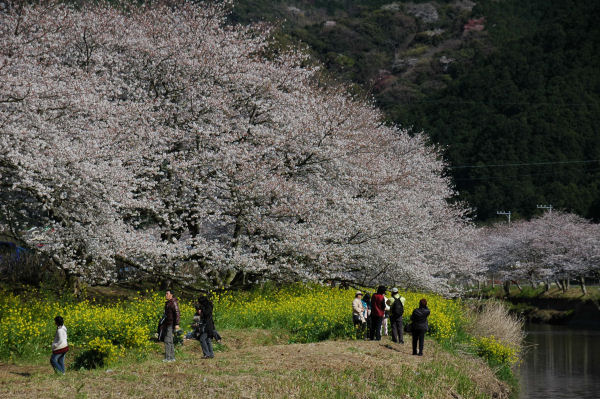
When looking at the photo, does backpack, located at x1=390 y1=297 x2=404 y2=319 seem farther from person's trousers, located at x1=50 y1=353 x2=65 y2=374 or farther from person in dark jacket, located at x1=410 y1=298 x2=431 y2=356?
person's trousers, located at x1=50 y1=353 x2=65 y2=374

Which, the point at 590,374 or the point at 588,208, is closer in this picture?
the point at 590,374

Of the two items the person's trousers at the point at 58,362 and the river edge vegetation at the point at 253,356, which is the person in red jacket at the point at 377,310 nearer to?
the river edge vegetation at the point at 253,356

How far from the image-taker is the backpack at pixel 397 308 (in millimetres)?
18530

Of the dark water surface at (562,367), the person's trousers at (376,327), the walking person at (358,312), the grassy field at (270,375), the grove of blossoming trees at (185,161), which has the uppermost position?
the grove of blossoming trees at (185,161)

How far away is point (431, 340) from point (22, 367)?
447 inches

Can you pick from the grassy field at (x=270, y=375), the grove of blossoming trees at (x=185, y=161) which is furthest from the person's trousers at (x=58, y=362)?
the grove of blossoming trees at (x=185, y=161)

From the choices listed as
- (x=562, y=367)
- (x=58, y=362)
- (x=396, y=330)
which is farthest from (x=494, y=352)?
(x=58, y=362)

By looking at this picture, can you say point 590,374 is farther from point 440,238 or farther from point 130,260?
point 130,260

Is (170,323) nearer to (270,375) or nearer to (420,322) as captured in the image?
(270,375)

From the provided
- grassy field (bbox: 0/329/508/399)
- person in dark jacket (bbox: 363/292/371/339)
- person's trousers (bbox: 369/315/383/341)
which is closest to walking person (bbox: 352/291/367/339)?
person in dark jacket (bbox: 363/292/371/339)

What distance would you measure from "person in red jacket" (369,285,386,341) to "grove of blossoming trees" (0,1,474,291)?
16.9 feet

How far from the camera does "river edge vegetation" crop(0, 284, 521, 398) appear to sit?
43.6ft

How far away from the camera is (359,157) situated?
2884 centimetres

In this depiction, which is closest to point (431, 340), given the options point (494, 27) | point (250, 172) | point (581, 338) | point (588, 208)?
point (250, 172)
